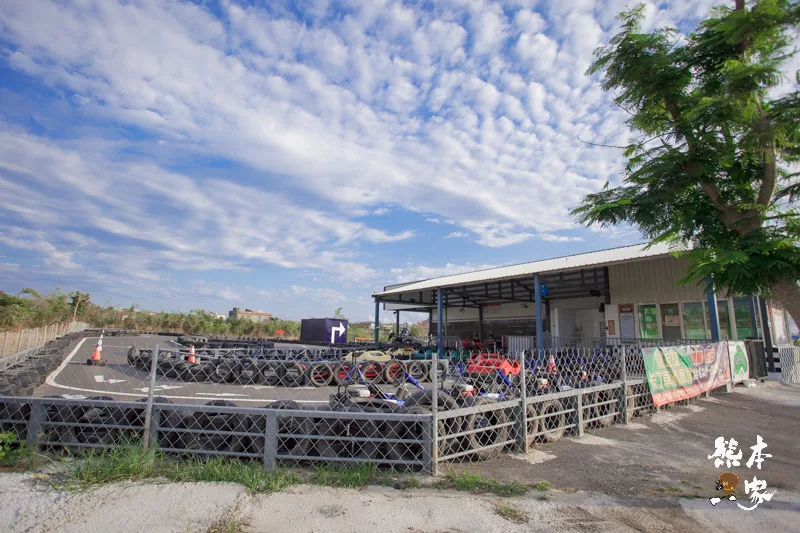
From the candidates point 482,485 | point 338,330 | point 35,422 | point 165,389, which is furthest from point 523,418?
point 338,330

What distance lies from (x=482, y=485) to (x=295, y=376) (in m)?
7.93

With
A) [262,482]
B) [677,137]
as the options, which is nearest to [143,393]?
[262,482]

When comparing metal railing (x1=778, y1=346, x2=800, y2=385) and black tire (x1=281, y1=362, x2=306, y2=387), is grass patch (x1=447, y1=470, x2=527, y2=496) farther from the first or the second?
metal railing (x1=778, y1=346, x2=800, y2=385)

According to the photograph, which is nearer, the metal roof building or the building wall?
the metal roof building

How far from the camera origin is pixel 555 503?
145 inches

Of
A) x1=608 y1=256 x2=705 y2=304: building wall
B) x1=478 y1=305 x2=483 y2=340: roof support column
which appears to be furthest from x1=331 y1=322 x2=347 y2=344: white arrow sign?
x1=608 y1=256 x2=705 y2=304: building wall

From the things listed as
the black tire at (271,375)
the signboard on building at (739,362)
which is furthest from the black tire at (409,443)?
the signboard on building at (739,362)

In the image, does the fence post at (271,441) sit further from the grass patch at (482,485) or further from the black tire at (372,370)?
the black tire at (372,370)

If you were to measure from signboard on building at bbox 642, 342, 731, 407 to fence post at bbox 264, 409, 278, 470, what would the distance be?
22.2 ft

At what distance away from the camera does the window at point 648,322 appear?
15828 millimetres

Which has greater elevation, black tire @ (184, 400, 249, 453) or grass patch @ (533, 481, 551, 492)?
black tire @ (184, 400, 249, 453)

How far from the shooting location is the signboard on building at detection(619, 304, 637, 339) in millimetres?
16453

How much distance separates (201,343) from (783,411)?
67.7 ft

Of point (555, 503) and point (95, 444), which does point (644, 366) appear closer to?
point (555, 503)
